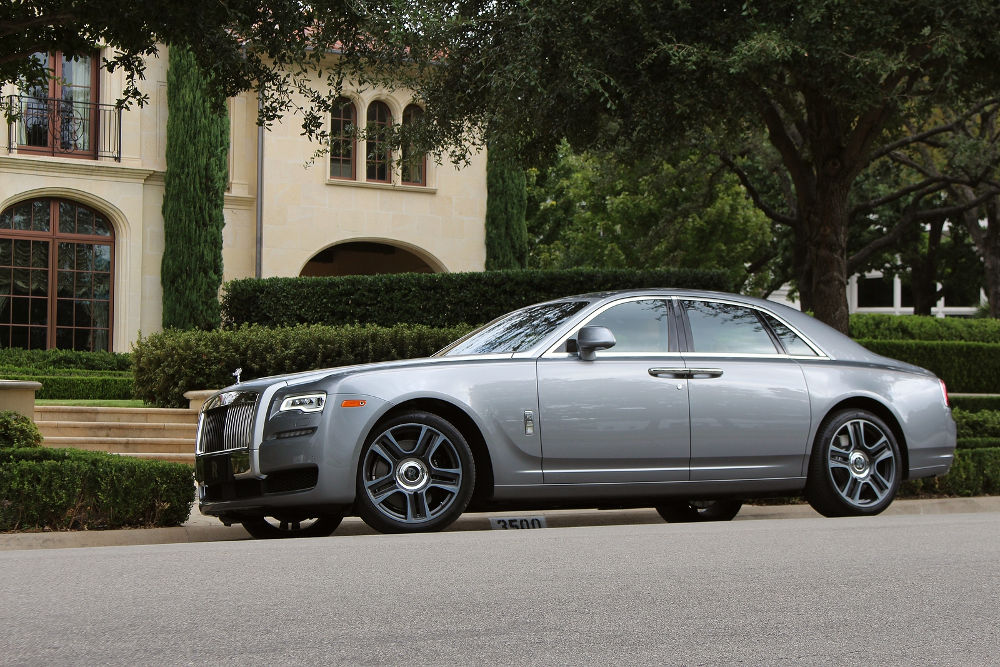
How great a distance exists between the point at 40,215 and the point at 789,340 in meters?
20.7

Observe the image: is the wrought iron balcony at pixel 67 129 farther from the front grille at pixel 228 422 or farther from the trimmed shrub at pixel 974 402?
the front grille at pixel 228 422

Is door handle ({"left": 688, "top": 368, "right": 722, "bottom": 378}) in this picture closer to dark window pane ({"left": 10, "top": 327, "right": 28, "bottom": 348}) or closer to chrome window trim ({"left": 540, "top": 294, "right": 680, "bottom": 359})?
chrome window trim ({"left": 540, "top": 294, "right": 680, "bottom": 359})

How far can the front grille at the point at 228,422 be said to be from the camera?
26.8ft

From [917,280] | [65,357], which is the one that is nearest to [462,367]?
[65,357]

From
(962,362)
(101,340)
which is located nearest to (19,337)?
(101,340)

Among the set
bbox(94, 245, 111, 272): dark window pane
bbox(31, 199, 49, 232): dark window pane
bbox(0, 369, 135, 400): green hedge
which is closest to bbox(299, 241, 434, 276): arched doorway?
bbox(94, 245, 111, 272): dark window pane

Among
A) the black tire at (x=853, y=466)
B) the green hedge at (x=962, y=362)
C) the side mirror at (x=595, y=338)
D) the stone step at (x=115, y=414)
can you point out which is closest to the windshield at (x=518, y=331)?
the side mirror at (x=595, y=338)

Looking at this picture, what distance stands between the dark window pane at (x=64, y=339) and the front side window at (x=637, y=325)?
20.1m

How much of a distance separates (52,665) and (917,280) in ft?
162

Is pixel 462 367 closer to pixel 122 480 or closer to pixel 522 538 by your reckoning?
pixel 522 538

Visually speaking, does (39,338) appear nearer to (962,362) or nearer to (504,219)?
(504,219)

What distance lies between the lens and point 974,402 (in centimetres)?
2306

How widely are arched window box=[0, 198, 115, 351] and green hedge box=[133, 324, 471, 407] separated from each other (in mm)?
9423

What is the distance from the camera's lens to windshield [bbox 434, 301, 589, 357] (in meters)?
8.88
